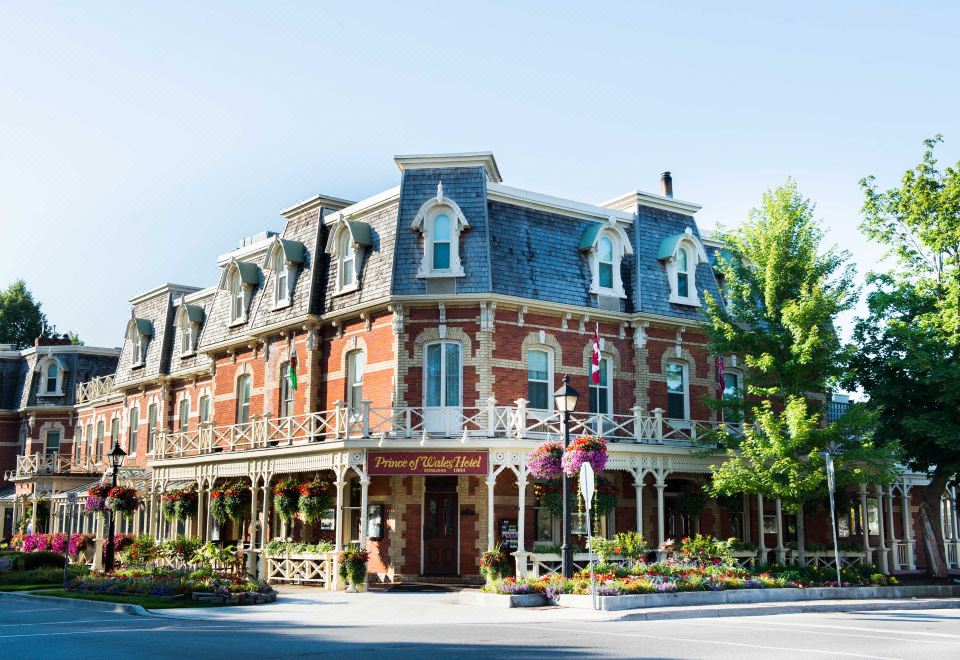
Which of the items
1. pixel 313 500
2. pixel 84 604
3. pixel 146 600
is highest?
pixel 313 500

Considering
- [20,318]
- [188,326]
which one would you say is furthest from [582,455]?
[20,318]

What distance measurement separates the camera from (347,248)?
94.7 feet

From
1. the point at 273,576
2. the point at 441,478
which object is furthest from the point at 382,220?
the point at 273,576

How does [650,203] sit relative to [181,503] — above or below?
above

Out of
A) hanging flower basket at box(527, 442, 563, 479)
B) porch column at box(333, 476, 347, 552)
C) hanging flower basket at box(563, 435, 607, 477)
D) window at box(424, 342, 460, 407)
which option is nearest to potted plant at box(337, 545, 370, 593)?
porch column at box(333, 476, 347, 552)

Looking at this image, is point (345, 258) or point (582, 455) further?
point (345, 258)

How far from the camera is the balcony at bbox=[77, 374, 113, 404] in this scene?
151 feet

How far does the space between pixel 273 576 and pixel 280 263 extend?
1000cm

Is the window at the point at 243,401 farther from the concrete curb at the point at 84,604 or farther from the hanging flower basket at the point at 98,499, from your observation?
the concrete curb at the point at 84,604

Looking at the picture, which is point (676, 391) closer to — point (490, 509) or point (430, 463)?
point (490, 509)

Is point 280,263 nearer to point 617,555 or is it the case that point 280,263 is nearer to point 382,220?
point 382,220

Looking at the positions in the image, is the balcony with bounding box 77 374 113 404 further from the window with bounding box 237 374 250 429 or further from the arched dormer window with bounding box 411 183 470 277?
the arched dormer window with bounding box 411 183 470 277

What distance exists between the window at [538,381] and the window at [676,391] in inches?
175

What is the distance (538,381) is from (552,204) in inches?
→ 213
